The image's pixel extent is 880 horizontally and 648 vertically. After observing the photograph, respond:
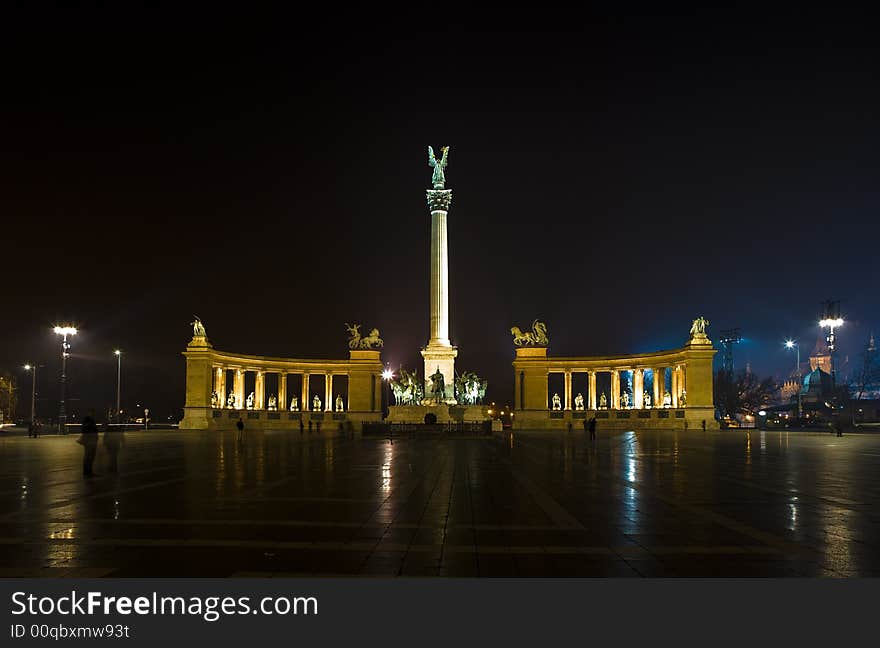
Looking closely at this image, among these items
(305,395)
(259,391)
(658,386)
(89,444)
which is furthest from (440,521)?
(259,391)

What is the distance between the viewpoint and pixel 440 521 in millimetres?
13938

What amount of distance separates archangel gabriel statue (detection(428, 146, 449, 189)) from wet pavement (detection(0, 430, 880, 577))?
2547 inches

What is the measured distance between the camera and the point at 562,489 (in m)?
19.9

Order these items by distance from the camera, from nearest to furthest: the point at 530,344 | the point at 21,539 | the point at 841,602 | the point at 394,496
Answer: the point at 841,602, the point at 21,539, the point at 394,496, the point at 530,344

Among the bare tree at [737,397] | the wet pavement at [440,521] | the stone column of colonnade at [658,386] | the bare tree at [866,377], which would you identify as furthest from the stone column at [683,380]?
the bare tree at [866,377]

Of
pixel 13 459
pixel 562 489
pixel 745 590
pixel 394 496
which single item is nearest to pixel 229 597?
pixel 745 590

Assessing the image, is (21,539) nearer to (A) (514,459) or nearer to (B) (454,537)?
(B) (454,537)

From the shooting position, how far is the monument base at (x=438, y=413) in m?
77.4

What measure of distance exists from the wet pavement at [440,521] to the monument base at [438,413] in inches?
1988

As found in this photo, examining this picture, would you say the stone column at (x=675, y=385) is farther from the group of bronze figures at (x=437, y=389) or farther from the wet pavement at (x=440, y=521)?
the wet pavement at (x=440, y=521)

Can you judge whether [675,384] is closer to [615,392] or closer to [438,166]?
[615,392]

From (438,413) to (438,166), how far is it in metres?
30.0

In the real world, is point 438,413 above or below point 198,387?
below

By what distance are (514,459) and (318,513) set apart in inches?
695
